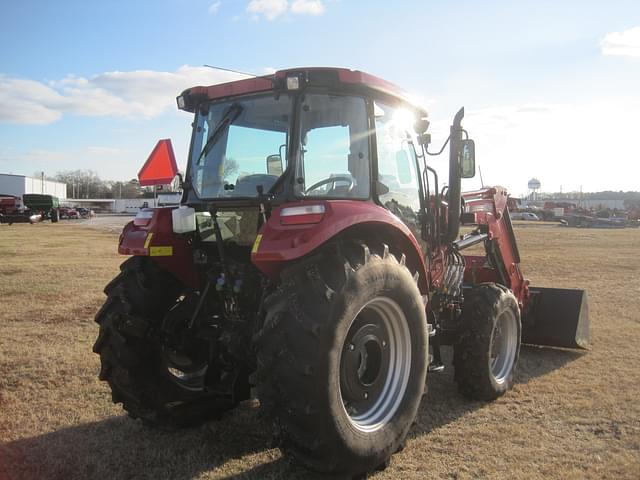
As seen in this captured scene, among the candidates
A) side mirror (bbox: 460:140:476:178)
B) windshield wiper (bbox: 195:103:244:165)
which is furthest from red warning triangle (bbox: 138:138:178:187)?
side mirror (bbox: 460:140:476:178)

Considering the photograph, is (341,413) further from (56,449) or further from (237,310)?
(56,449)

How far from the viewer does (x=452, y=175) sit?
482cm

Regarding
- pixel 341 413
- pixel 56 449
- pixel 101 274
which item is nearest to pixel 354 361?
pixel 341 413

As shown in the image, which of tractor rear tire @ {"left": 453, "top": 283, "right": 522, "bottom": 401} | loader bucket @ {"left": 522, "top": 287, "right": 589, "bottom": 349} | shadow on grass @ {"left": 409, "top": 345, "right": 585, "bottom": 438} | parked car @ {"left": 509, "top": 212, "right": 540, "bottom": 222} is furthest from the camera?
parked car @ {"left": 509, "top": 212, "right": 540, "bottom": 222}

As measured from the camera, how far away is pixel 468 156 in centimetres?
479

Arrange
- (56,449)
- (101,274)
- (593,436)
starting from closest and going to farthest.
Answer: (56,449) → (593,436) → (101,274)

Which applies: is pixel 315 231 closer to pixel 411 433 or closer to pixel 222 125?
pixel 222 125

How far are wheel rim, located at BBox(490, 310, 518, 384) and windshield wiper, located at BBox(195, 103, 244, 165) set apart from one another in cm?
311

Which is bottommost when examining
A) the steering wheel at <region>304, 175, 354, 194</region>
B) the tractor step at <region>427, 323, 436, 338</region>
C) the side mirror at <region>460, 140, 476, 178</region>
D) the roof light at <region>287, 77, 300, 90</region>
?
the tractor step at <region>427, 323, 436, 338</region>

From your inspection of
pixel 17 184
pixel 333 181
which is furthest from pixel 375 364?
pixel 17 184

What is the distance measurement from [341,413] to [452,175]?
2422mm

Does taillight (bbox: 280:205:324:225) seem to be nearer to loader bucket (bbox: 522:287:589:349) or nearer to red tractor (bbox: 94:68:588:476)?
red tractor (bbox: 94:68:588:476)

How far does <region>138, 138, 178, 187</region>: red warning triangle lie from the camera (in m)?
6.22

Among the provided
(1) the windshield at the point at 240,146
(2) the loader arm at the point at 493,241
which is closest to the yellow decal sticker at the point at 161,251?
(1) the windshield at the point at 240,146
